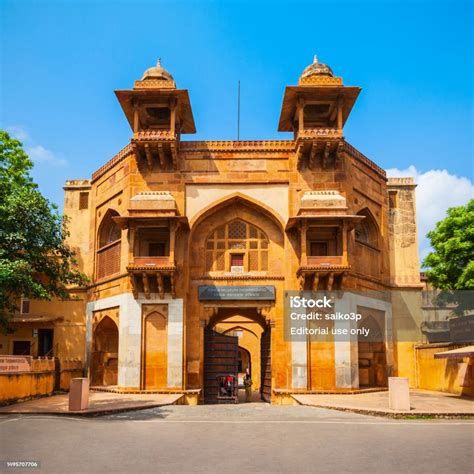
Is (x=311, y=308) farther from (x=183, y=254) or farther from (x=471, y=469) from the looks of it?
(x=471, y=469)

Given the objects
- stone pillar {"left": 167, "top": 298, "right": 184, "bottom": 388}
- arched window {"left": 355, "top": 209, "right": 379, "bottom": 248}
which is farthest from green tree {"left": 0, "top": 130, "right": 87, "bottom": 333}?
arched window {"left": 355, "top": 209, "right": 379, "bottom": 248}

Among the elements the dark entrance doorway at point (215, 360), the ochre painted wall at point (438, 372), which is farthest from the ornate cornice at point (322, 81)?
the ochre painted wall at point (438, 372)

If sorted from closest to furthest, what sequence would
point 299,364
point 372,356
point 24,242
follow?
point 24,242 < point 299,364 < point 372,356

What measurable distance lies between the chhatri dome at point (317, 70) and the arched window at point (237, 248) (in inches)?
231

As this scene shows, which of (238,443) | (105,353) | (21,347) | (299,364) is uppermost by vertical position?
(21,347)

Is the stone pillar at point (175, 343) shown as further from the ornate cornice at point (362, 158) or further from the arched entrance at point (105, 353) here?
the ornate cornice at point (362, 158)

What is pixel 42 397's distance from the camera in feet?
60.3

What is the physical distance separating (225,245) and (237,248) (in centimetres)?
45

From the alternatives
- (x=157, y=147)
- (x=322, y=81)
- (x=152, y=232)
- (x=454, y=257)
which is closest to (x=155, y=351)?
(x=152, y=232)

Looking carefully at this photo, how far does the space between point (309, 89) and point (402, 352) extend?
37.5 ft

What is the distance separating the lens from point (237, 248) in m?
21.1

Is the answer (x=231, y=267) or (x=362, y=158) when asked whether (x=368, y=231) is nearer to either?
(x=362, y=158)

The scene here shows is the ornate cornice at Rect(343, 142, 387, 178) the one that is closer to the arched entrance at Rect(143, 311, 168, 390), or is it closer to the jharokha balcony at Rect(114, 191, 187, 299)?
the jharokha balcony at Rect(114, 191, 187, 299)

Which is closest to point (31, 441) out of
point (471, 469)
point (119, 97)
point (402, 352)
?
point (471, 469)
